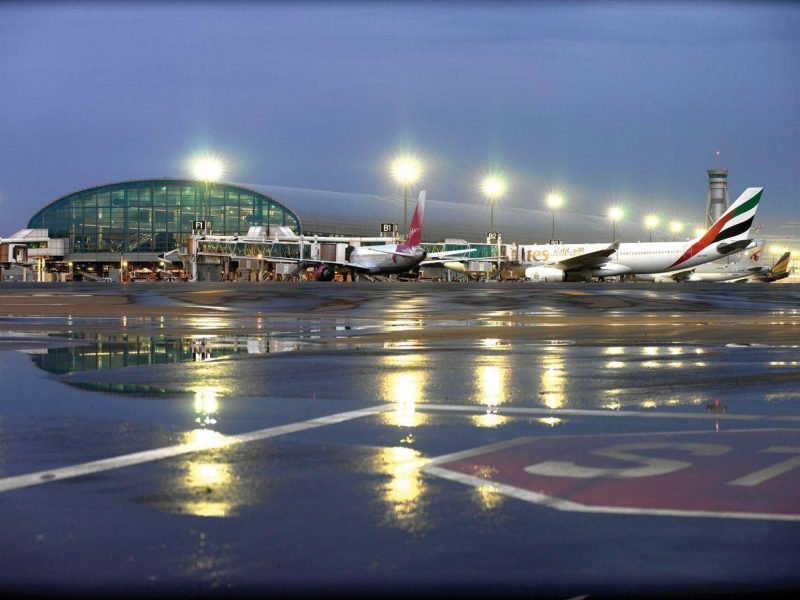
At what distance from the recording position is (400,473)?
22.9 ft

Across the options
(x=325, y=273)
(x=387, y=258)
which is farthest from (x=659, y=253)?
(x=325, y=273)

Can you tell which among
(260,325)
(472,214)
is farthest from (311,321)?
(472,214)

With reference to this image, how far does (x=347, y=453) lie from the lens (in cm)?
775

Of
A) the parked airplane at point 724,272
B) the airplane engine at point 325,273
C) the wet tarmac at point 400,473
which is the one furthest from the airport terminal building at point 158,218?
the wet tarmac at point 400,473

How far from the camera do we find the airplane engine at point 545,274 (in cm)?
8612

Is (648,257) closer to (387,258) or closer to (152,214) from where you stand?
(387,258)

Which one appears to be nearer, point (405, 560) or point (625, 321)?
point (405, 560)

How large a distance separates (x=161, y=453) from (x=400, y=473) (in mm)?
1821

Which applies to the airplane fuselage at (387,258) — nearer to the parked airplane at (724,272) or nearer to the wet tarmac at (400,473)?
the parked airplane at (724,272)

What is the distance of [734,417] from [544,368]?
188 inches

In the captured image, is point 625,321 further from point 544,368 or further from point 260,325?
point 544,368

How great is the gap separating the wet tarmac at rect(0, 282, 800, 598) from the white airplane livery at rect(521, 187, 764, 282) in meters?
70.6

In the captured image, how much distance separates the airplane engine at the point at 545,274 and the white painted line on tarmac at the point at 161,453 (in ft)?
253

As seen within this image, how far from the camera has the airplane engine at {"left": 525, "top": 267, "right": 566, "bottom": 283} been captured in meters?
86.1
